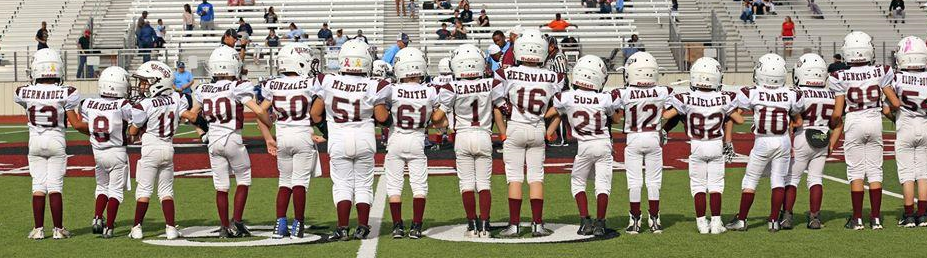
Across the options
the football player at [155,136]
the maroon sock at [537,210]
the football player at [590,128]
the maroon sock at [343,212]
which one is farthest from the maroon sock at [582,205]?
the football player at [155,136]

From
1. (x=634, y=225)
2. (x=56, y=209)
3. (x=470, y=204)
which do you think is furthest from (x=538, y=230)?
(x=56, y=209)

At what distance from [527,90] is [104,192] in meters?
3.51

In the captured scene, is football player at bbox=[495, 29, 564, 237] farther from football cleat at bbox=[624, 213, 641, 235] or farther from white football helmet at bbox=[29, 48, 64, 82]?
white football helmet at bbox=[29, 48, 64, 82]

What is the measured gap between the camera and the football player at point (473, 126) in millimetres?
10930

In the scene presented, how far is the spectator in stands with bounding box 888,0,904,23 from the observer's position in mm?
37406

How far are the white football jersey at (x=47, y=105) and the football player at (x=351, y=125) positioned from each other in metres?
2.01

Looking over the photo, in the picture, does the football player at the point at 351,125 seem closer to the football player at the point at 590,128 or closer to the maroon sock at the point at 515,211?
the maroon sock at the point at 515,211

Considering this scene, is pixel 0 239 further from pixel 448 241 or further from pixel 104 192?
pixel 448 241

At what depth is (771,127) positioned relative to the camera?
11.0m

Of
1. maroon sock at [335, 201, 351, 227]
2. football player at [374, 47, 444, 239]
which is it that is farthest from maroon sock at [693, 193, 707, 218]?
maroon sock at [335, 201, 351, 227]

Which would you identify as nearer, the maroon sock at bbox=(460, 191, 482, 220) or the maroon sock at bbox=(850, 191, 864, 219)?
the maroon sock at bbox=(460, 191, 482, 220)

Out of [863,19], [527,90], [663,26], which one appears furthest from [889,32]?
[527,90]

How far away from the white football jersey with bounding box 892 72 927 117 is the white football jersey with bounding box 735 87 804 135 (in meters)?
1.01

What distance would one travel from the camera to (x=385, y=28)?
36.5 m
